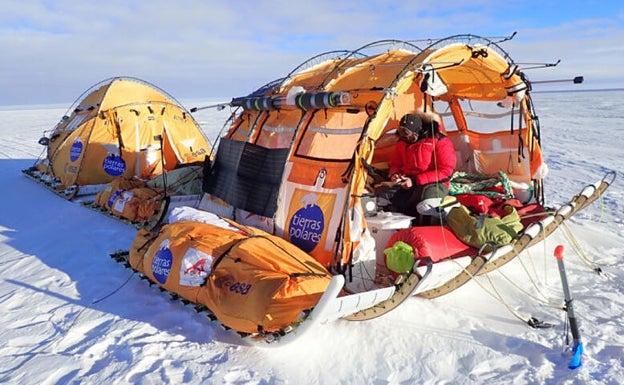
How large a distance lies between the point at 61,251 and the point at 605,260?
23.9 feet

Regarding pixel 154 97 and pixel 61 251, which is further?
pixel 154 97

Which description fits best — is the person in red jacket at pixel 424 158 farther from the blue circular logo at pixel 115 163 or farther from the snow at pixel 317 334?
the blue circular logo at pixel 115 163

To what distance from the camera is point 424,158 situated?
19.7ft

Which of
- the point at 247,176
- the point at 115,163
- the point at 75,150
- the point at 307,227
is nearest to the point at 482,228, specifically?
the point at 307,227

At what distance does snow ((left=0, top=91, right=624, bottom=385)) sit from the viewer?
4.02 meters

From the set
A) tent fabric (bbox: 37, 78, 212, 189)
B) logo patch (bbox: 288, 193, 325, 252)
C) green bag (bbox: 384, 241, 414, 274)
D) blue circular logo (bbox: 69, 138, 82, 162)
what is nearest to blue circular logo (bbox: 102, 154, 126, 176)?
tent fabric (bbox: 37, 78, 212, 189)

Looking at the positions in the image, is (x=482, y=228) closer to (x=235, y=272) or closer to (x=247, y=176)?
(x=235, y=272)

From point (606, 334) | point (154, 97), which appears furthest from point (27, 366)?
point (154, 97)

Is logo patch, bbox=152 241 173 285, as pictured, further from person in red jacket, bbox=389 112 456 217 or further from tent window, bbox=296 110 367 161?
person in red jacket, bbox=389 112 456 217

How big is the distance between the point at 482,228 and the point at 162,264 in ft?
11.5

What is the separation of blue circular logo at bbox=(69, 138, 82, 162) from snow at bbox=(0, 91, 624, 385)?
4.15 m

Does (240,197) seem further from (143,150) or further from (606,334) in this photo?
(143,150)

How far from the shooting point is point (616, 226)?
779 cm

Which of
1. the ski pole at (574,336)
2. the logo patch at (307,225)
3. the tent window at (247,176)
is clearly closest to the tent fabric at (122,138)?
the tent window at (247,176)
